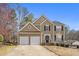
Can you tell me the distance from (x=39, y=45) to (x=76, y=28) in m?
0.86

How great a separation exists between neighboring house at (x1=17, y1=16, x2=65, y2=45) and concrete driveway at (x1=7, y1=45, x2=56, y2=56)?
0.15 metres

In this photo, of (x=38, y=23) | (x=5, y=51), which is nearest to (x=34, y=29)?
(x=38, y=23)

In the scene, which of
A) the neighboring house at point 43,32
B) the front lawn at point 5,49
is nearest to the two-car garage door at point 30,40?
the neighboring house at point 43,32

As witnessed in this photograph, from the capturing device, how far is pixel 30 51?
931 centimetres

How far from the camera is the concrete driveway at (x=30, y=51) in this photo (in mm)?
9273

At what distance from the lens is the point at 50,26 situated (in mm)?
9477

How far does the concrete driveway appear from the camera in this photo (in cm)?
927

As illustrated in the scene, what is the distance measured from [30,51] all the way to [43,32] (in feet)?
1.68

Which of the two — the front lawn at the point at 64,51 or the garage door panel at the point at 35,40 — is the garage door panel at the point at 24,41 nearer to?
the garage door panel at the point at 35,40

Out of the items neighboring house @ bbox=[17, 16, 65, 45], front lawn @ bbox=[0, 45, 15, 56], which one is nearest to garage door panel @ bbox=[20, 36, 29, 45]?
neighboring house @ bbox=[17, 16, 65, 45]

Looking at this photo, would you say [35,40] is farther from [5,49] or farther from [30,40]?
[5,49]

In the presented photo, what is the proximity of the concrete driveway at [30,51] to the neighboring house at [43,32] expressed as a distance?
146 millimetres

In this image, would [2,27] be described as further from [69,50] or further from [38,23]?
[69,50]

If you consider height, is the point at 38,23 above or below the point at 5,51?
above
